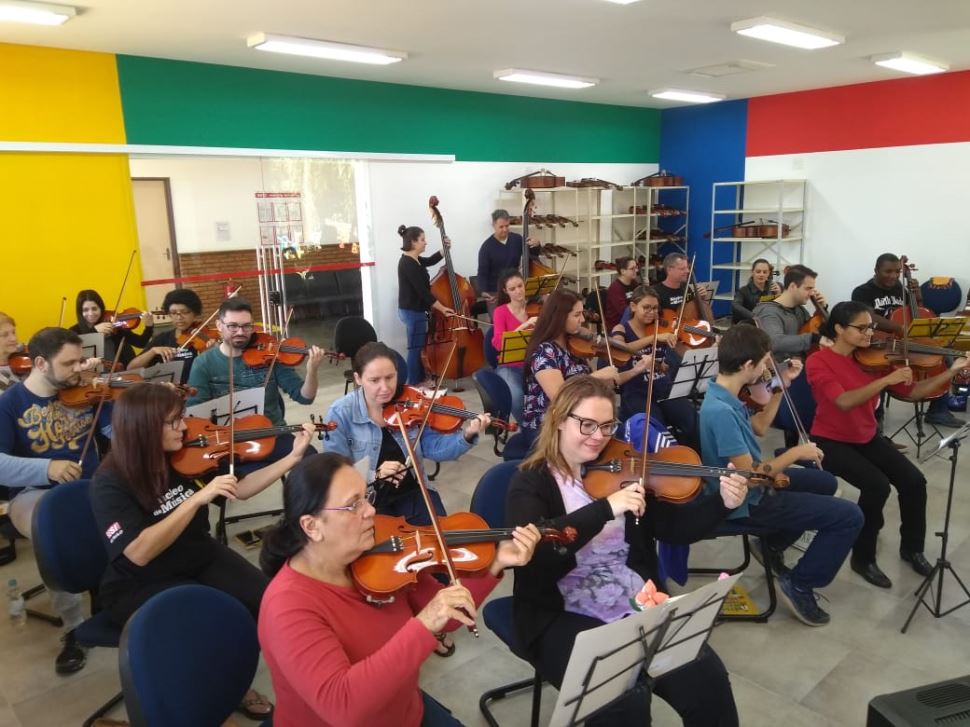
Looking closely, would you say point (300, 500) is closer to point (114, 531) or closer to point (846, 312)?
point (114, 531)

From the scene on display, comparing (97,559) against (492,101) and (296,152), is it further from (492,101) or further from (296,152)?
(492,101)

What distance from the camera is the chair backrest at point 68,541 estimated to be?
2287mm

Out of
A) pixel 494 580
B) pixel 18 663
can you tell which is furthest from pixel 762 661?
pixel 18 663

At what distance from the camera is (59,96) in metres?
5.07

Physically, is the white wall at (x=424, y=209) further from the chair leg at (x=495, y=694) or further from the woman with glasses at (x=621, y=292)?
the chair leg at (x=495, y=694)

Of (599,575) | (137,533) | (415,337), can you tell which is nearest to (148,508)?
(137,533)

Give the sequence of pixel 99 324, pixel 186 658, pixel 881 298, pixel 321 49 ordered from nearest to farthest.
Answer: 1. pixel 186 658
2. pixel 99 324
3. pixel 321 49
4. pixel 881 298

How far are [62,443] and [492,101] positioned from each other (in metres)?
6.03

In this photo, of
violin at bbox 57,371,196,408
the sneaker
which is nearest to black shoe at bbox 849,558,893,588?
the sneaker

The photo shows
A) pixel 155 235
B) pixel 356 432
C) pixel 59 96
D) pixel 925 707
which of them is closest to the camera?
pixel 925 707

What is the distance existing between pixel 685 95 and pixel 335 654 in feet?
26.9

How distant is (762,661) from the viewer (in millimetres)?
2637

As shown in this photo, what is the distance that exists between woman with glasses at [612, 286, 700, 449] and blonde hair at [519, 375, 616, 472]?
1.52 m

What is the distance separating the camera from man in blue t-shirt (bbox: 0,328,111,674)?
111 inches
